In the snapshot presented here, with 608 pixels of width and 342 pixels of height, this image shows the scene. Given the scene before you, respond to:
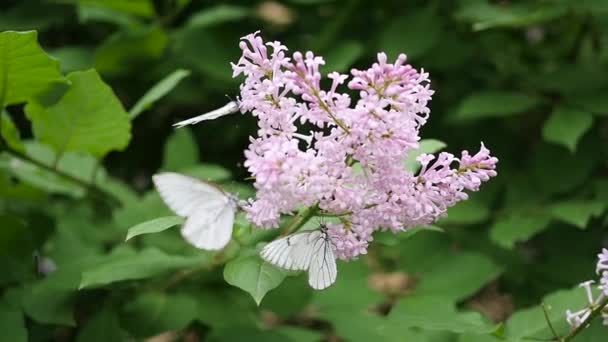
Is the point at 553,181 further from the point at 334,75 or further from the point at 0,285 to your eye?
the point at 0,285

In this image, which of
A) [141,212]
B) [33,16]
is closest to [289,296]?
[141,212]

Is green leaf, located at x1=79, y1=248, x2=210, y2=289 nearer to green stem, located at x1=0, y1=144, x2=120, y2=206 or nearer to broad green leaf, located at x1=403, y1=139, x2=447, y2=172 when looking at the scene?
green stem, located at x1=0, y1=144, x2=120, y2=206

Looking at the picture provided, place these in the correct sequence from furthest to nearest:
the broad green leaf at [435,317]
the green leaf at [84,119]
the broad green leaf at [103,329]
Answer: the broad green leaf at [103,329]
the green leaf at [84,119]
the broad green leaf at [435,317]

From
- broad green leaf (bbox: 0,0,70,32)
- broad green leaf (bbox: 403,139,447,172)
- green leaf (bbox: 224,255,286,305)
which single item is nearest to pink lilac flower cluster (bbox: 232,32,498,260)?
green leaf (bbox: 224,255,286,305)

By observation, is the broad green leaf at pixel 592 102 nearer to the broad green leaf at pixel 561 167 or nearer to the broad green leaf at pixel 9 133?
the broad green leaf at pixel 561 167

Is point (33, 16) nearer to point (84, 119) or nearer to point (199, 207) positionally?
point (84, 119)

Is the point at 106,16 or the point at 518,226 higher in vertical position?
the point at 518,226

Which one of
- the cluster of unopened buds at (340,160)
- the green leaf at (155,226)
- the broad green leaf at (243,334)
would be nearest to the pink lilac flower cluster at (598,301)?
the cluster of unopened buds at (340,160)
